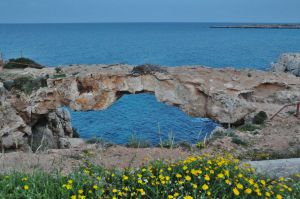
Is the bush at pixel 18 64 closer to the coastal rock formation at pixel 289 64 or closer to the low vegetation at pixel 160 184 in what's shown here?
the low vegetation at pixel 160 184

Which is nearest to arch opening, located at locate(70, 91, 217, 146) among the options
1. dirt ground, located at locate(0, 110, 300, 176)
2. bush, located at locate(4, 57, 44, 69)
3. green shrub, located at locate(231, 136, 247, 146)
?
bush, located at locate(4, 57, 44, 69)

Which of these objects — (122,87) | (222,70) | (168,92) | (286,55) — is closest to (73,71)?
(122,87)

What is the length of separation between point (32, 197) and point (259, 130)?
14.3m

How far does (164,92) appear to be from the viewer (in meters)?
→ 23.8

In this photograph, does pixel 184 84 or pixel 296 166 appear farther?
pixel 184 84

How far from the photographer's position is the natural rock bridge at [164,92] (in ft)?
76.6

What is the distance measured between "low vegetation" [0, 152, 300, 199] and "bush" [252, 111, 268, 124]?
509 inches

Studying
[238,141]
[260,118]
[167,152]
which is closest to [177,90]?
[260,118]

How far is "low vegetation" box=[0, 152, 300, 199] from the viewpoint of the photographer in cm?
702

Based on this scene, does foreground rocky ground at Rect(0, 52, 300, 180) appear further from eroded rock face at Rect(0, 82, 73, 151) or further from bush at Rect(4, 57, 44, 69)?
bush at Rect(4, 57, 44, 69)

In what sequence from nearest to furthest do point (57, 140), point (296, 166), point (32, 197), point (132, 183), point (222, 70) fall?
point (32, 197) → point (132, 183) → point (296, 166) → point (222, 70) → point (57, 140)

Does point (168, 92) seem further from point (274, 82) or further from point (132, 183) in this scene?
point (132, 183)

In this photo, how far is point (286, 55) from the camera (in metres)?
50.0

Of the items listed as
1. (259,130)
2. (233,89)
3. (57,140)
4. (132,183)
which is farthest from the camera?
(57,140)
